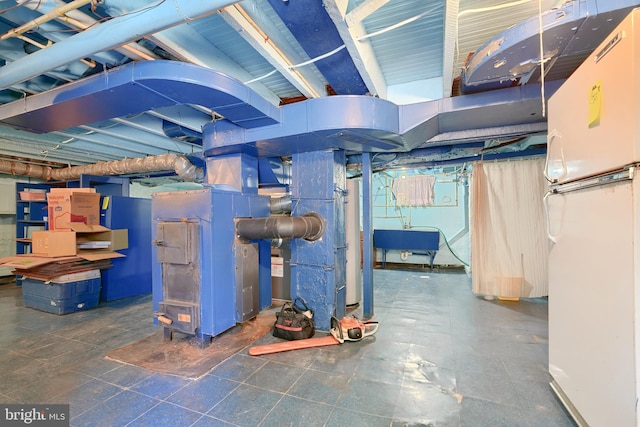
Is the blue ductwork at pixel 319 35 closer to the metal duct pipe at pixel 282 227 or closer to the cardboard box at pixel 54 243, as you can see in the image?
the metal duct pipe at pixel 282 227

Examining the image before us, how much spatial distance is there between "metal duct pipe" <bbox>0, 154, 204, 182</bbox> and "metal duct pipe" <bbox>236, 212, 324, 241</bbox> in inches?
69.2

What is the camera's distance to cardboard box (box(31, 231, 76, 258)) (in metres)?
3.63

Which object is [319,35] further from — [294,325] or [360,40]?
[294,325]

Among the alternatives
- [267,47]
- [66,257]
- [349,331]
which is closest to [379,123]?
[267,47]

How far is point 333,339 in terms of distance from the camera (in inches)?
107

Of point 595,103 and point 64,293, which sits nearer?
point 595,103

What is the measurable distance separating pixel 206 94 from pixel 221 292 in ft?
6.18

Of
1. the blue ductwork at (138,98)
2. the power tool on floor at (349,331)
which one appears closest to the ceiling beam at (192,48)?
the blue ductwork at (138,98)

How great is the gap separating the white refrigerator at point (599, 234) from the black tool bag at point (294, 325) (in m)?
2.02

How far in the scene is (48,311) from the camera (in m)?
3.64

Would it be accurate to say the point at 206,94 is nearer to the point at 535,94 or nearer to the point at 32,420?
the point at 32,420

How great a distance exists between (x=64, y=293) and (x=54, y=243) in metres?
0.70

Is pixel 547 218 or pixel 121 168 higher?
pixel 121 168

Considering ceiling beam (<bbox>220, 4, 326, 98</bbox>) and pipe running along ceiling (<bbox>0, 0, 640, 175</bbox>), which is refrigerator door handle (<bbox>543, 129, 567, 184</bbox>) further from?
ceiling beam (<bbox>220, 4, 326, 98</bbox>)
